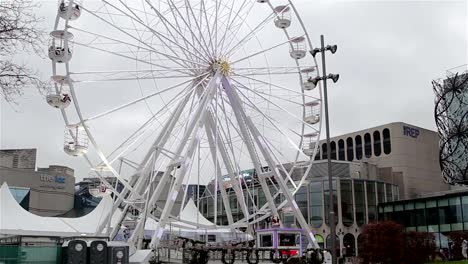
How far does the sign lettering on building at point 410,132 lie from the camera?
10581 cm

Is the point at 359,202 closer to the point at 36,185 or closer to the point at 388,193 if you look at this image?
the point at 388,193

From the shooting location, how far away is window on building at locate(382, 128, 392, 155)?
10656 cm

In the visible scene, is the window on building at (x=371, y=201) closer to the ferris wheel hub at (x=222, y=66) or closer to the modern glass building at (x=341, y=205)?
the modern glass building at (x=341, y=205)

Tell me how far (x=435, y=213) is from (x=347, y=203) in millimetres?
11231

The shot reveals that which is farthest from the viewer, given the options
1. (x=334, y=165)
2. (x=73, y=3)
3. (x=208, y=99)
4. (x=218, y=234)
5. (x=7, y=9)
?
(x=334, y=165)

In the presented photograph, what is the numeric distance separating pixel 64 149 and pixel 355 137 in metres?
89.3

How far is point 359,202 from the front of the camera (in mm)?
82062

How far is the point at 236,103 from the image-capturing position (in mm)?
32188

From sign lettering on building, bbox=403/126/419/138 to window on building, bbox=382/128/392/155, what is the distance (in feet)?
9.66

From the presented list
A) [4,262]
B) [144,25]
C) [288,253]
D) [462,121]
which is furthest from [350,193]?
[4,262]

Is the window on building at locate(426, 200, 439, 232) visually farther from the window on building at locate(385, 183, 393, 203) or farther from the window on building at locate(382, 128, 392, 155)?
the window on building at locate(382, 128, 392, 155)

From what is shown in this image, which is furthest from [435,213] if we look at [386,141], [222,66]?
[222,66]

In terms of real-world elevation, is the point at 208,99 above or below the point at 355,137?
below

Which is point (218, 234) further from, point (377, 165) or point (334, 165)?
point (377, 165)
